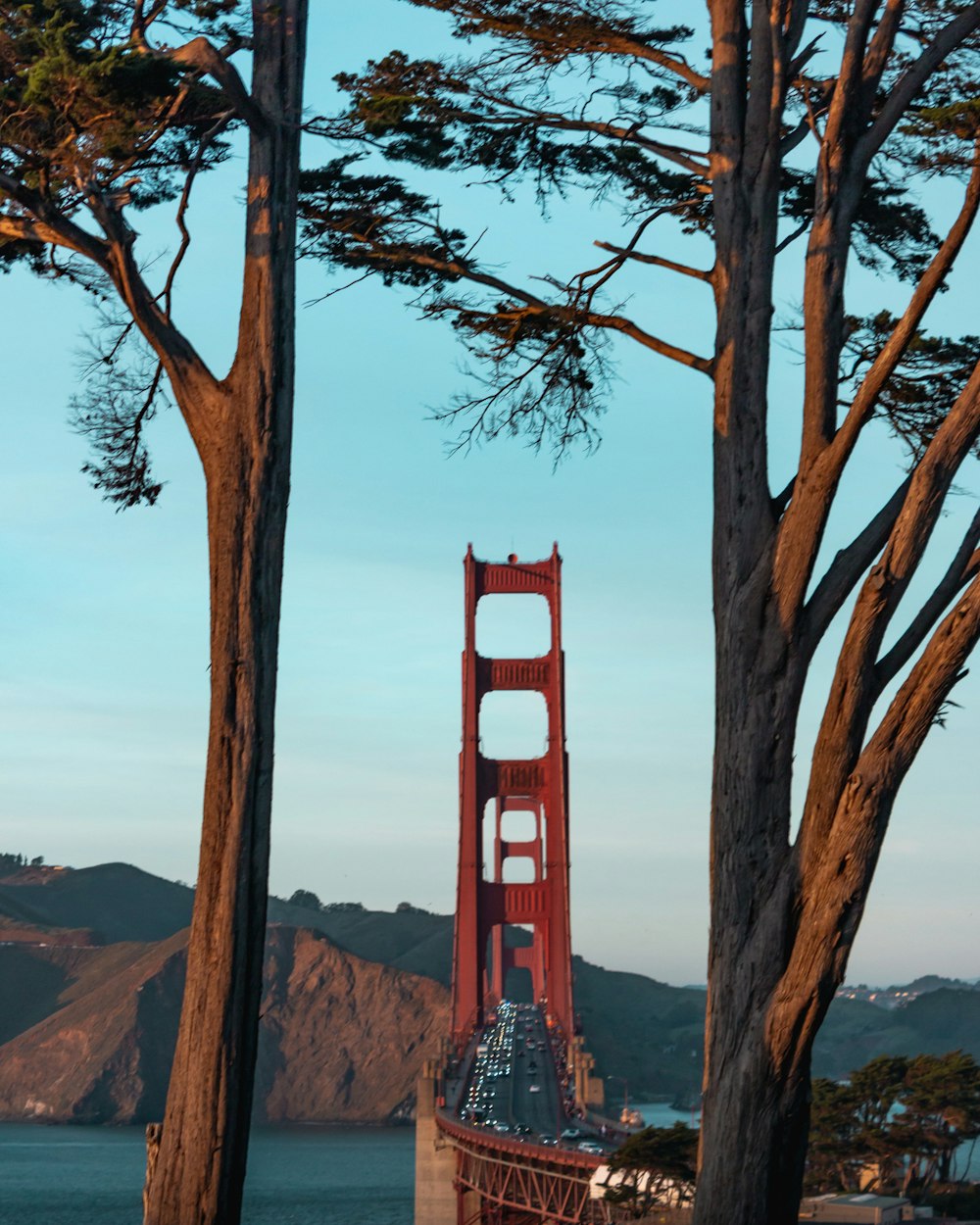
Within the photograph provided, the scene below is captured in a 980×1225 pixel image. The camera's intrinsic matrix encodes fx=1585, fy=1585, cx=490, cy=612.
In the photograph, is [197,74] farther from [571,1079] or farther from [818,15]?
[571,1079]

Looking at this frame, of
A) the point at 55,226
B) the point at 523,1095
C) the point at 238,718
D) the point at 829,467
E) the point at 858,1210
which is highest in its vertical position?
the point at 55,226

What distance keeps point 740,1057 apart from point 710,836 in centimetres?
64

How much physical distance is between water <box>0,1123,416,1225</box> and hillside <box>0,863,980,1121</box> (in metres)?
6.75

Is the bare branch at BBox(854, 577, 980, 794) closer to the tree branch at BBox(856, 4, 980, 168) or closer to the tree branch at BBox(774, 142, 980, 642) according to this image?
the tree branch at BBox(774, 142, 980, 642)

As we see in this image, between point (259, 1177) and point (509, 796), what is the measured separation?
2191 cm

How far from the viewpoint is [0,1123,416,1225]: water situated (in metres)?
47.5

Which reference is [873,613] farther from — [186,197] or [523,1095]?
[523,1095]

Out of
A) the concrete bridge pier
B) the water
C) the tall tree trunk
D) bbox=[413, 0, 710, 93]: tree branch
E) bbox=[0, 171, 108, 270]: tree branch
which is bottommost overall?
the water

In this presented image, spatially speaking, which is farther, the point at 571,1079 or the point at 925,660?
the point at 571,1079

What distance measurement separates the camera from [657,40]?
5695 mm

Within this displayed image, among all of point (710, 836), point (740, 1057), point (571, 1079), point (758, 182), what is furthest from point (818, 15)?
point (571, 1079)

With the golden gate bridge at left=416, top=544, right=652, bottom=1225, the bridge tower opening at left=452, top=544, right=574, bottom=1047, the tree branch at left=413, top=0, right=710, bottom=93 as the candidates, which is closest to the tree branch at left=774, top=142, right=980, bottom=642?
the tree branch at left=413, top=0, right=710, bottom=93

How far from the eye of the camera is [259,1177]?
199ft

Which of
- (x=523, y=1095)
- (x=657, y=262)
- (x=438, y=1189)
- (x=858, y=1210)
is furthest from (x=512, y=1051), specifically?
(x=657, y=262)
